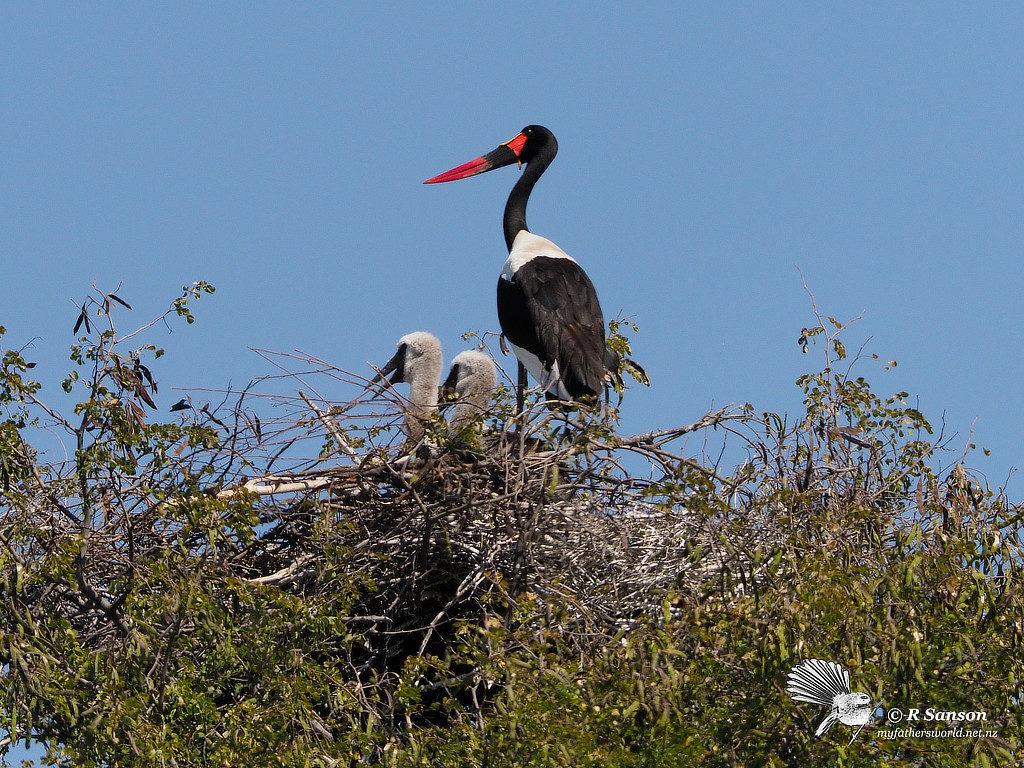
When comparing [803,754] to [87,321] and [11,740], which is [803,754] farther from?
[87,321]

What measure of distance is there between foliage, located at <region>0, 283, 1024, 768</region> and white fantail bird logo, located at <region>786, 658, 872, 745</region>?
33mm

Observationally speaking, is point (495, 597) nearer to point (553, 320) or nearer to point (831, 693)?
point (831, 693)

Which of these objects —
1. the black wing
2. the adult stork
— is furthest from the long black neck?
the black wing

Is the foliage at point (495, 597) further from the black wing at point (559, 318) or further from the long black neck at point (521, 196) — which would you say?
the long black neck at point (521, 196)

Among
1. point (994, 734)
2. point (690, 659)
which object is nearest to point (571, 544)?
point (690, 659)

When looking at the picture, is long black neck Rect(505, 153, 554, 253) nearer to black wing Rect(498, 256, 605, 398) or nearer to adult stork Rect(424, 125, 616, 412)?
adult stork Rect(424, 125, 616, 412)

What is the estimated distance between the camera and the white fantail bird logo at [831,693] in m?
4.57

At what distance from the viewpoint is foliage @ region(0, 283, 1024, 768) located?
458 cm

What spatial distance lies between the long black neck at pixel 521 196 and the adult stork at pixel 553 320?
478mm

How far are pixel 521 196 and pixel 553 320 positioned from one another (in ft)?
6.95

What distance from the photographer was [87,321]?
17.5 ft

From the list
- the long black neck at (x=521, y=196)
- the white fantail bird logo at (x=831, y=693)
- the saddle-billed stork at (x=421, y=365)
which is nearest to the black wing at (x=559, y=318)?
the saddle-billed stork at (x=421, y=365)

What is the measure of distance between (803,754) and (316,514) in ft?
7.77

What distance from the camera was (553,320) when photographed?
7.99 m
